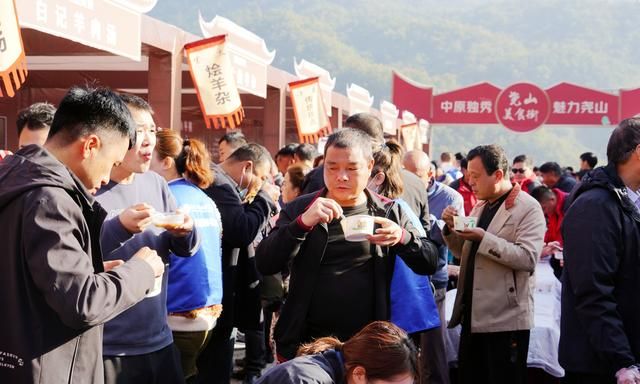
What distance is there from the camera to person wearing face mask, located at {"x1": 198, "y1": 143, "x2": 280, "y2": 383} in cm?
469

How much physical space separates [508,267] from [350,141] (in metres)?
1.51

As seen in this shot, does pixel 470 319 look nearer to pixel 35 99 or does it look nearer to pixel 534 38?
pixel 35 99

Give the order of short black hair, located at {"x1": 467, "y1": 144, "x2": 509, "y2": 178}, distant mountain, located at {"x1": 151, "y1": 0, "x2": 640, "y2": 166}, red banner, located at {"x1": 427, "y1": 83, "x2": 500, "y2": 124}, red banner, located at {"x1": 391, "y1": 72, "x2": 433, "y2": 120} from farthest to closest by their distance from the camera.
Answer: distant mountain, located at {"x1": 151, "y1": 0, "x2": 640, "y2": 166} < red banner, located at {"x1": 391, "y1": 72, "x2": 433, "y2": 120} < red banner, located at {"x1": 427, "y1": 83, "x2": 500, "y2": 124} < short black hair, located at {"x1": 467, "y1": 144, "x2": 509, "y2": 178}

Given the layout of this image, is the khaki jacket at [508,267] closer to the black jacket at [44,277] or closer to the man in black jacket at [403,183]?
the man in black jacket at [403,183]

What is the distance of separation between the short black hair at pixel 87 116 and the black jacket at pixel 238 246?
A: 227 cm

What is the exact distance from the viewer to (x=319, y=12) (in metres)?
186

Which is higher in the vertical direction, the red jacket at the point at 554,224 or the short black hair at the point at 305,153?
the short black hair at the point at 305,153

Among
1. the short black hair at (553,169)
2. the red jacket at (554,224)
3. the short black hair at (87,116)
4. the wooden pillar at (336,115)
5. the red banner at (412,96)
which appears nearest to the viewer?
the short black hair at (87,116)

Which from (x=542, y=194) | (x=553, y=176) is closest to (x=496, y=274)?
(x=542, y=194)

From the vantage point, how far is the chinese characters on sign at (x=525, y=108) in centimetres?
2591

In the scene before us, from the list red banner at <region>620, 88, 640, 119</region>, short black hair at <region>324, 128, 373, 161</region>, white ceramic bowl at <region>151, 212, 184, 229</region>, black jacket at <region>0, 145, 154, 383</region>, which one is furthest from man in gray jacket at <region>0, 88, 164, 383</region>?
red banner at <region>620, 88, 640, 119</region>

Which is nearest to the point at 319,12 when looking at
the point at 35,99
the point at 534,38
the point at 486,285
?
the point at 534,38

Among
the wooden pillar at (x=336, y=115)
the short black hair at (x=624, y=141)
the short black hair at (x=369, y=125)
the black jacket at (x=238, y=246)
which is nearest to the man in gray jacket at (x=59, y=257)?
the short black hair at (x=624, y=141)

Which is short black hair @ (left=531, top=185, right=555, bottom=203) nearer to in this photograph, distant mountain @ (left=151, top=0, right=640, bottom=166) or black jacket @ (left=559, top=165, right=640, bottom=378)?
black jacket @ (left=559, top=165, right=640, bottom=378)
